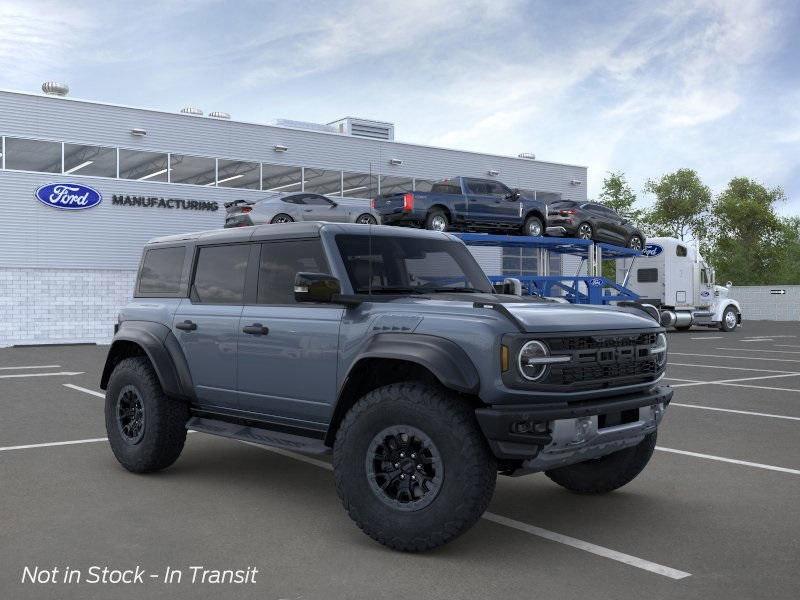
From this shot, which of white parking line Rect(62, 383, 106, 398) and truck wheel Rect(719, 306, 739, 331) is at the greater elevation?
truck wheel Rect(719, 306, 739, 331)

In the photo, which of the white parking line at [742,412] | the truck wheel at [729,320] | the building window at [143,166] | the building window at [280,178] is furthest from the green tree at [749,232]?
the white parking line at [742,412]

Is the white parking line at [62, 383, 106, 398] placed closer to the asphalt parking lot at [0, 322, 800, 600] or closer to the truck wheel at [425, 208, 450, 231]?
the asphalt parking lot at [0, 322, 800, 600]

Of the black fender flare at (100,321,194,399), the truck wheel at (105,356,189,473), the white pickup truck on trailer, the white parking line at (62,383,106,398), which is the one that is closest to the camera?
the black fender flare at (100,321,194,399)

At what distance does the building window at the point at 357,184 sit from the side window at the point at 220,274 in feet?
87.6

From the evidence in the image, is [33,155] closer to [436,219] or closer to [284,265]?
[436,219]

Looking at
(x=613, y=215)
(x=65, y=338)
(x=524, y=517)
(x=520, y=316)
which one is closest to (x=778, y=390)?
(x=524, y=517)

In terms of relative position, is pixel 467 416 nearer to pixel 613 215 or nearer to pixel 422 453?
pixel 422 453

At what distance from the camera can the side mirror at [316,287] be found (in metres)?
5.12

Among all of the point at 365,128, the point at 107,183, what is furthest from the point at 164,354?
the point at 365,128

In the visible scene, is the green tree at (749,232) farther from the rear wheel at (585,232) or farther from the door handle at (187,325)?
the door handle at (187,325)

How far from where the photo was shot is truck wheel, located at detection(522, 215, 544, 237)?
2241 centimetres

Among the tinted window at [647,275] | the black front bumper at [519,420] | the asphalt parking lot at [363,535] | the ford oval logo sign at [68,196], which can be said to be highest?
the ford oval logo sign at [68,196]

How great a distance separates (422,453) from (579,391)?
99cm

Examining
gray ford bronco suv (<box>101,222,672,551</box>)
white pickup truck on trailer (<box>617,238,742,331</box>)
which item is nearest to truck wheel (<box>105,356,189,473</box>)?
gray ford bronco suv (<box>101,222,672,551</box>)
